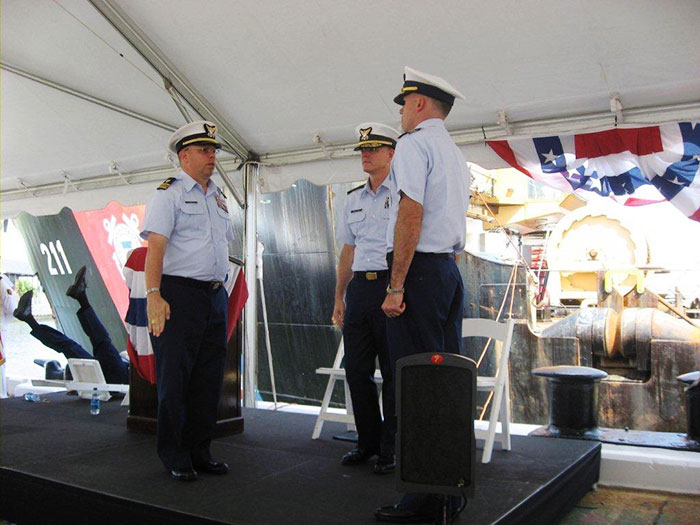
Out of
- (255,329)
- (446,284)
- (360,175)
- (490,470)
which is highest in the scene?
(360,175)

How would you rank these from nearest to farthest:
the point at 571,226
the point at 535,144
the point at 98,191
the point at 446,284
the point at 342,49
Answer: the point at 446,284, the point at 342,49, the point at 535,144, the point at 98,191, the point at 571,226

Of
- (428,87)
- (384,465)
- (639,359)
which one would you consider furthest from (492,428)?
(639,359)

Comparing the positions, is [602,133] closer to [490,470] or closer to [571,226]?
[490,470]

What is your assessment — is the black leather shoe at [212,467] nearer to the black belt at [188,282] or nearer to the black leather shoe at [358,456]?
the black leather shoe at [358,456]

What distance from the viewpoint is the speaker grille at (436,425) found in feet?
6.17

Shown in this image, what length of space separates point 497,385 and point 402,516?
4.32 feet

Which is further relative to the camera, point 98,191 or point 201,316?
point 98,191

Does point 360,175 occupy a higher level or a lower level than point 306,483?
higher

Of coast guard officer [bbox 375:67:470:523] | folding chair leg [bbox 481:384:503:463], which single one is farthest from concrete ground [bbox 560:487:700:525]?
coast guard officer [bbox 375:67:470:523]

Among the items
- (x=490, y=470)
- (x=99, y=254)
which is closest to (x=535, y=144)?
(x=490, y=470)

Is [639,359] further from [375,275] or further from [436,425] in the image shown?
[436,425]

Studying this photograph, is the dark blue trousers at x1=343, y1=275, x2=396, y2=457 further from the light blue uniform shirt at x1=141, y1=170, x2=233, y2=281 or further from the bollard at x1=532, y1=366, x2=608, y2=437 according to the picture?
the bollard at x1=532, y1=366, x2=608, y2=437

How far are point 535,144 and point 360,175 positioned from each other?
1.36m

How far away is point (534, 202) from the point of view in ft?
42.9
